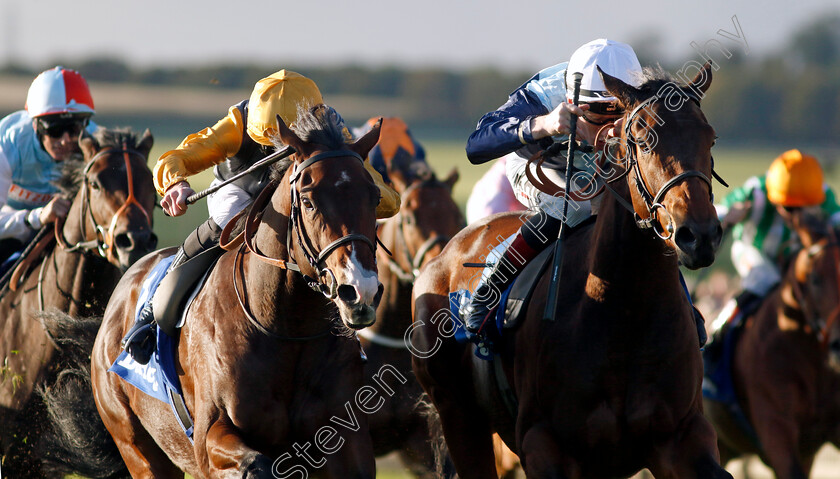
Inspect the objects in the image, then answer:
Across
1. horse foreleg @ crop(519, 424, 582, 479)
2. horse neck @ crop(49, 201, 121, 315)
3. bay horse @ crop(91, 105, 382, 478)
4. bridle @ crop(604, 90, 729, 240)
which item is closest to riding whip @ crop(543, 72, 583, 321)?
bridle @ crop(604, 90, 729, 240)

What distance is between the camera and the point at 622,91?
3984mm

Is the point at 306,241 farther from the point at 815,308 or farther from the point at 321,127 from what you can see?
the point at 815,308

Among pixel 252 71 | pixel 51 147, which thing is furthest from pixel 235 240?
pixel 252 71

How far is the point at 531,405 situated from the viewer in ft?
14.3

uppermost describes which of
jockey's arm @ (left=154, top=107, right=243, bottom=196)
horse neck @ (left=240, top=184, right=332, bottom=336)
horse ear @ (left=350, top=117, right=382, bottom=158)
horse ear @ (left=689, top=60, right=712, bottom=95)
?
horse ear @ (left=689, top=60, right=712, bottom=95)

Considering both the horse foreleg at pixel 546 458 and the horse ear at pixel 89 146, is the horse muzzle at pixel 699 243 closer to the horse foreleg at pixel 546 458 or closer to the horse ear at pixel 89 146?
the horse foreleg at pixel 546 458

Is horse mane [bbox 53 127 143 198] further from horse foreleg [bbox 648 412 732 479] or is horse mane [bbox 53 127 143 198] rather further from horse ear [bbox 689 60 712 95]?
horse foreleg [bbox 648 412 732 479]

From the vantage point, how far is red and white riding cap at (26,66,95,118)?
22.5 ft

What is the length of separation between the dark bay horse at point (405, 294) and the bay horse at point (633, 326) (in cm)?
142

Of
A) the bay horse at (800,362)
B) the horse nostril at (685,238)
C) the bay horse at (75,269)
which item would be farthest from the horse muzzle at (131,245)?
the bay horse at (800,362)

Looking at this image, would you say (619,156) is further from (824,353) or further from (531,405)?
(824,353)

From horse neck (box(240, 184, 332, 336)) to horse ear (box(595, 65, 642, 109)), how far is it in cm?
128

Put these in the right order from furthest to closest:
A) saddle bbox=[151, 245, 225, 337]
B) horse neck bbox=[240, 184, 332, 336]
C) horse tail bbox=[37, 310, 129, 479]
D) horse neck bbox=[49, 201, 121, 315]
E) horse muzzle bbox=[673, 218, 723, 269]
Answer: horse neck bbox=[49, 201, 121, 315]
horse tail bbox=[37, 310, 129, 479]
saddle bbox=[151, 245, 225, 337]
horse neck bbox=[240, 184, 332, 336]
horse muzzle bbox=[673, 218, 723, 269]

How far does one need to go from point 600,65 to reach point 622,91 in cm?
55
